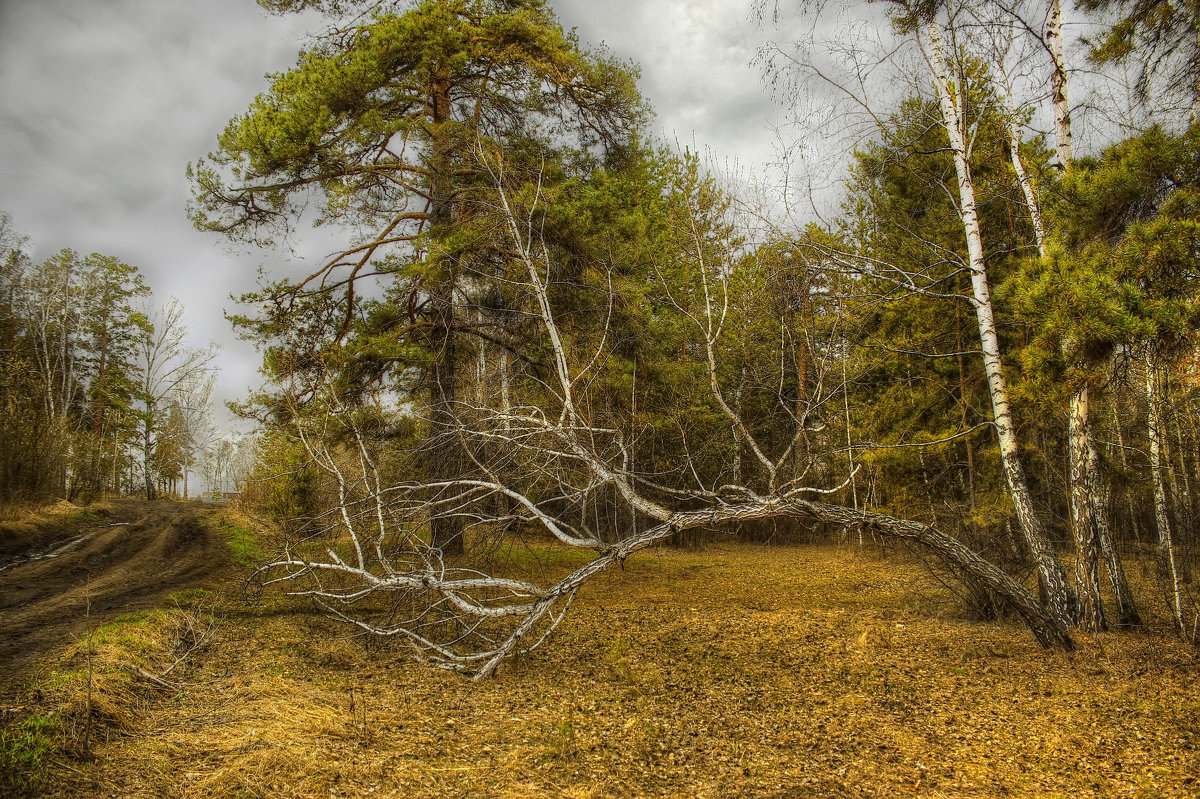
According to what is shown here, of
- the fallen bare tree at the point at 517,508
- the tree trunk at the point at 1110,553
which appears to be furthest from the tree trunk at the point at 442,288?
the tree trunk at the point at 1110,553

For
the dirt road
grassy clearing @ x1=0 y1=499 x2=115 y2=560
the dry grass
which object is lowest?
the dry grass

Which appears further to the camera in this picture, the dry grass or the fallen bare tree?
the fallen bare tree

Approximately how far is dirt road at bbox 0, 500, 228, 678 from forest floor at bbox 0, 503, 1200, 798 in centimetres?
45

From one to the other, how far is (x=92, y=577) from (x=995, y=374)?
1162 cm

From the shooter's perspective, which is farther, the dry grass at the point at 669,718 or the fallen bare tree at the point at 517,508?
the fallen bare tree at the point at 517,508

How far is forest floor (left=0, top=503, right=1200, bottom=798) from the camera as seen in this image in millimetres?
3184

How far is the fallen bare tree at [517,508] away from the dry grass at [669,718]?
0.51m

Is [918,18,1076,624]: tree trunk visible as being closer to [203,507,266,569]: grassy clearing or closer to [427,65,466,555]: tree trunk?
[427,65,466,555]: tree trunk

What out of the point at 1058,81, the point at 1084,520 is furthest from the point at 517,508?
the point at 1058,81

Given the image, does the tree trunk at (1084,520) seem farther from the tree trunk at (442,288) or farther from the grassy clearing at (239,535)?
the grassy clearing at (239,535)

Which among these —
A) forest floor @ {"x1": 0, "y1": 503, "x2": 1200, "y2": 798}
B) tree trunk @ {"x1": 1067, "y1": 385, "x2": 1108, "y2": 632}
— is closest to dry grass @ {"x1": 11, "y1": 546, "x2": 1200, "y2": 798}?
forest floor @ {"x1": 0, "y1": 503, "x2": 1200, "y2": 798}

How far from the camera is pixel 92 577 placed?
8070 mm

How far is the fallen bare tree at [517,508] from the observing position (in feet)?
16.4

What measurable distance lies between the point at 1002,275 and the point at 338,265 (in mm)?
11308
